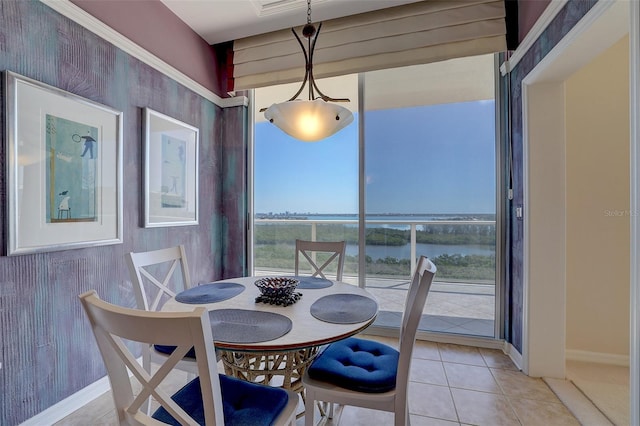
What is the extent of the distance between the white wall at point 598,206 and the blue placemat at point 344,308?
6.54ft

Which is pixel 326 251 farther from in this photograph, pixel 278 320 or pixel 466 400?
pixel 466 400

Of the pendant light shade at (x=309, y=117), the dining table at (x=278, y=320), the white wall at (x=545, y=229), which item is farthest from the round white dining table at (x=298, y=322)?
the white wall at (x=545, y=229)

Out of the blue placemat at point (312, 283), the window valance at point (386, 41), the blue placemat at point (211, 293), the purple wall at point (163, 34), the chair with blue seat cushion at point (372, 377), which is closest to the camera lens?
the chair with blue seat cushion at point (372, 377)

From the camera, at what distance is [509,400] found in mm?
1833

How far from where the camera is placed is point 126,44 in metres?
2.06

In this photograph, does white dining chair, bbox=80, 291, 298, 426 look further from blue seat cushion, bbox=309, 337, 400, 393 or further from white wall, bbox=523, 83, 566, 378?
white wall, bbox=523, 83, 566, 378

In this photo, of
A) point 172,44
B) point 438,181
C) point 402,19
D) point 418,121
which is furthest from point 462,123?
point 172,44

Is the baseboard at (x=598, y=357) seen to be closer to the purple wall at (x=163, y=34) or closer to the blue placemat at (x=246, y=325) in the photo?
the blue placemat at (x=246, y=325)

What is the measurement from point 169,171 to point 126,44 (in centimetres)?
94

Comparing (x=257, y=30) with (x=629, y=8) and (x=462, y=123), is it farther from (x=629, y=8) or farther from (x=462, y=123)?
(x=629, y=8)

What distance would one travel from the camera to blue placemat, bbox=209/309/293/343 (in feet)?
3.49

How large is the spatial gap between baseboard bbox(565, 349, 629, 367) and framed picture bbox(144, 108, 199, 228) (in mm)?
3419

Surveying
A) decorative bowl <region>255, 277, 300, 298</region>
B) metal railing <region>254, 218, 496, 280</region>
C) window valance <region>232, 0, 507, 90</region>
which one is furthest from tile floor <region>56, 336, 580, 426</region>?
window valance <region>232, 0, 507, 90</region>

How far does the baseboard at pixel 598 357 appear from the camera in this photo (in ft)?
7.34
